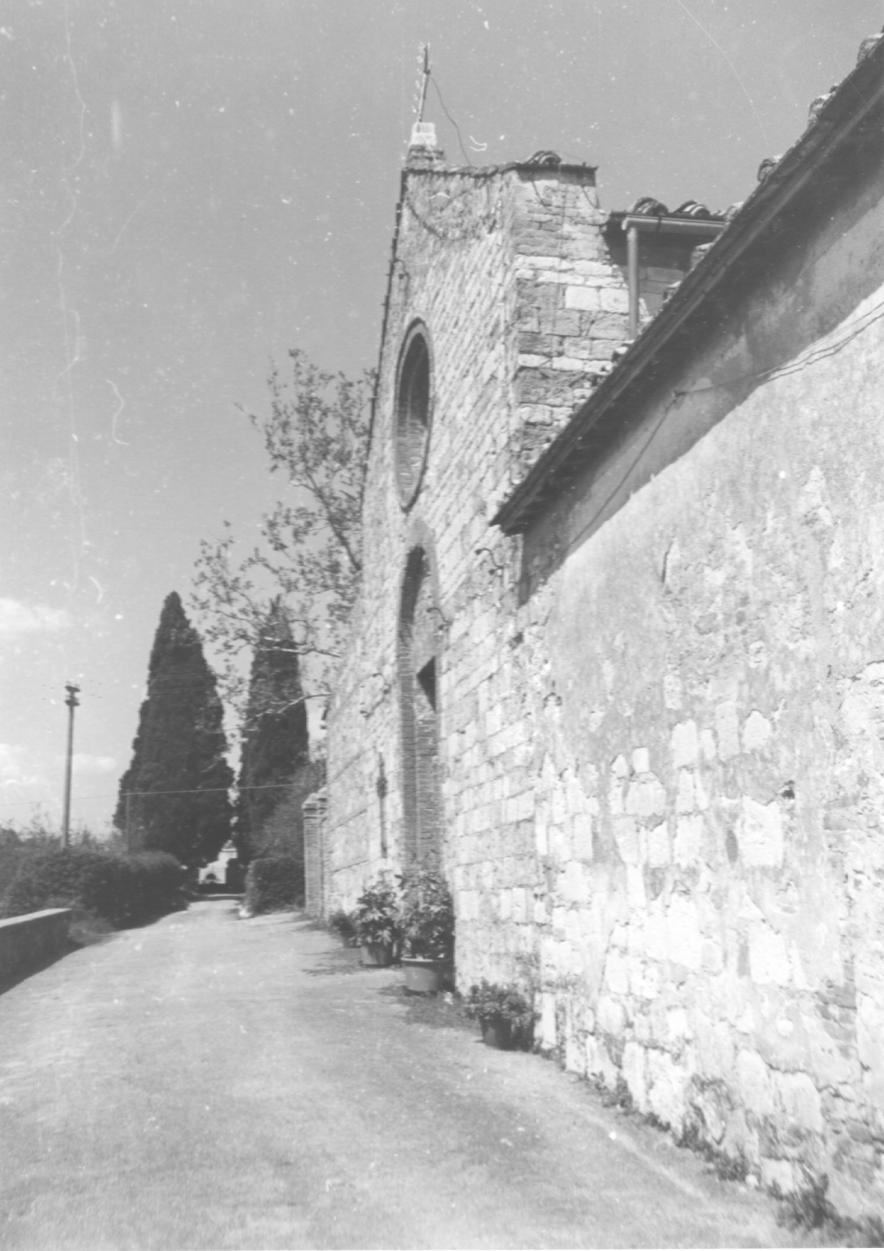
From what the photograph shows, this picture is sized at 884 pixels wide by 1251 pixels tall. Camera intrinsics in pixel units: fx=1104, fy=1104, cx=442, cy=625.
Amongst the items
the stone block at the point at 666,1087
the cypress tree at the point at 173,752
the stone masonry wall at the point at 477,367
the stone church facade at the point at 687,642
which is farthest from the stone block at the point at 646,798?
the cypress tree at the point at 173,752

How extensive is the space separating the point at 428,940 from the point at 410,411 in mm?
5874

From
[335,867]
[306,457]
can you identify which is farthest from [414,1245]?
[306,457]

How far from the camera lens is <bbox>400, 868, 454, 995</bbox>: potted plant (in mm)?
8930

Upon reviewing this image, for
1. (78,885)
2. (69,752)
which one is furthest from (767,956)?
(69,752)

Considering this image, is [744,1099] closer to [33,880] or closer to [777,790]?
[777,790]

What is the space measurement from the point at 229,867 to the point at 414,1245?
4677 centimetres

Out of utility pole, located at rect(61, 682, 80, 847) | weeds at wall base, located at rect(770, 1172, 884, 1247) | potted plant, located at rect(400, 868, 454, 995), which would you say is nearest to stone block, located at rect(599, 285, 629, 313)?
potted plant, located at rect(400, 868, 454, 995)

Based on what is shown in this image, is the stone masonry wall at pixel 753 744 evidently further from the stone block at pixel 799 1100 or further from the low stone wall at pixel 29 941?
the low stone wall at pixel 29 941

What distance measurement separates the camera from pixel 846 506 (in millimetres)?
3455

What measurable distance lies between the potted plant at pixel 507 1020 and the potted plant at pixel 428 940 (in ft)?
6.88

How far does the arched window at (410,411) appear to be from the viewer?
1161 cm

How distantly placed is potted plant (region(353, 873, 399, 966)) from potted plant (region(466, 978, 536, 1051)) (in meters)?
4.09

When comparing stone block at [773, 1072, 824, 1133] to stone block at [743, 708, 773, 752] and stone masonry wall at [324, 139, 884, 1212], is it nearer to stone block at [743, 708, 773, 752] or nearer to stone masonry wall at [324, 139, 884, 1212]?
stone masonry wall at [324, 139, 884, 1212]

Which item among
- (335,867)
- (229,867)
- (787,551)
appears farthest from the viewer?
(229,867)
